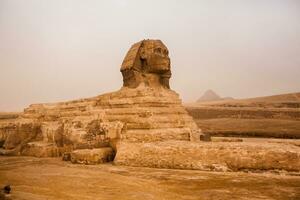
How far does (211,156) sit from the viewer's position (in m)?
9.65

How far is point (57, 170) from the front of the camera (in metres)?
10.4

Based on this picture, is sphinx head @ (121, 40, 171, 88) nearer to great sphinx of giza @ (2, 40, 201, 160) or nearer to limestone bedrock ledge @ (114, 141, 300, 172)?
great sphinx of giza @ (2, 40, 201, 160)

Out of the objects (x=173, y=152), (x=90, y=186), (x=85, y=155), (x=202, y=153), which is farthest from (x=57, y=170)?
(x=202, y=153)

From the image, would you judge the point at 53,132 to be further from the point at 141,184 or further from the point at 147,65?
the point at 141,184

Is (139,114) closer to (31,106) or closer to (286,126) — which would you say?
A: (31,106)

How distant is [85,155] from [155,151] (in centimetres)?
283

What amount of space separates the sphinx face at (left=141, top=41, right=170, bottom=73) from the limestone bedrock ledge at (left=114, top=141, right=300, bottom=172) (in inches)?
145

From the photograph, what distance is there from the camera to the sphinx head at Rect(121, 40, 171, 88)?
13094 mm

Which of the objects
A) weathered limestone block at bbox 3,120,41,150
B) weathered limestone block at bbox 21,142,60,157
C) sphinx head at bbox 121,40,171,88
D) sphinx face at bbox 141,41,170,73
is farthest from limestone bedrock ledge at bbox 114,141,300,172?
weathered limestone block at bbox 3,120,41,150

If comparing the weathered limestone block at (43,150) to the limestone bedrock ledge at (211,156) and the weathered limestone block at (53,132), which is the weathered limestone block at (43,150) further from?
the limestone bedrock ledge at (211,156)

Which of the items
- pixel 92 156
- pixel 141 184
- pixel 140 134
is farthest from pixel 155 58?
pixel 141 184

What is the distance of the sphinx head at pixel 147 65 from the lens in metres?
13.1

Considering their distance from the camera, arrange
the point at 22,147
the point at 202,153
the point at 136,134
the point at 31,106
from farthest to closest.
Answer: the point at 31,106 → the point at 22,147 → the point at 136,134 → the point at 202,153

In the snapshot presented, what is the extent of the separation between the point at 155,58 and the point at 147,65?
46cm
